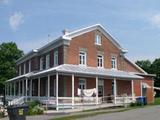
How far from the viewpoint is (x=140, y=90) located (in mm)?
50625

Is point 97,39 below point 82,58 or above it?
above

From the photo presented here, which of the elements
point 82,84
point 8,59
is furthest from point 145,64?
point 82,84

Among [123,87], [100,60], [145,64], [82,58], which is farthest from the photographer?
[145,64]

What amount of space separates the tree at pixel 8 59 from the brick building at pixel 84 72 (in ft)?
77.4

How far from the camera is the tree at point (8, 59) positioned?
2960 inches

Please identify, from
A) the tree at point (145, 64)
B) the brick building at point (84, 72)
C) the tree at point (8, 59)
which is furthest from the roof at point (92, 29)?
the tree at point (145, 64)

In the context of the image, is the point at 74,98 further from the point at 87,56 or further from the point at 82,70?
the point at 87,56

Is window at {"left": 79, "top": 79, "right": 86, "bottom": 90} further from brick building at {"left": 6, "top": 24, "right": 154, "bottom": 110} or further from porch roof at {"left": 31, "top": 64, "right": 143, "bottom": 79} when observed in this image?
porch roof at {"left": 31, "top": 64, "right": 143, "bottom": 79}

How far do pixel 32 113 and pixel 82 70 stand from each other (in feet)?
28.0

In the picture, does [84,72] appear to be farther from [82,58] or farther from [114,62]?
[114,62]

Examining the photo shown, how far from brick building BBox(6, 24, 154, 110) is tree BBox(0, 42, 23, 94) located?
23.6 meters

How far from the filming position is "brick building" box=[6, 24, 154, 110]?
3978 centimetres

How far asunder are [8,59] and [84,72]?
138 feet

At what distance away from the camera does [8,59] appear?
78625mm
